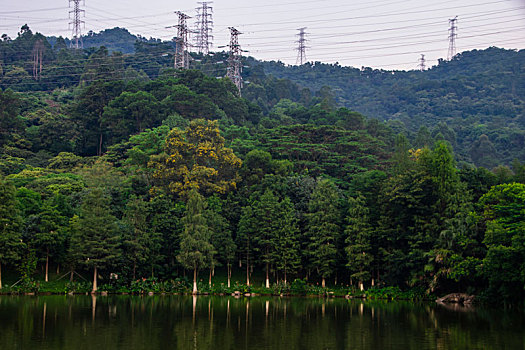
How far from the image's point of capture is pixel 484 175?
5294cm

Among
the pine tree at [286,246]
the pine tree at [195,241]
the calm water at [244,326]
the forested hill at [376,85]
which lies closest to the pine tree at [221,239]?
the pine tree at [195,241]

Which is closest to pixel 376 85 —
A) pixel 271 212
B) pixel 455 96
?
pixel 455 96

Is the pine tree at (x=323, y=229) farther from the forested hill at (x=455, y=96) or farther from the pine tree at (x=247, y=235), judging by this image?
the forested hill at (x=455, y=96)

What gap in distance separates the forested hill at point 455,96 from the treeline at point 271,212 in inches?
1543

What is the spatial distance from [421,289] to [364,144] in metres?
29.3

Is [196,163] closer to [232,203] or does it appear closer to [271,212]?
[232,203]

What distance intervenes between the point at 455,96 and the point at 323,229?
9658 centimetres

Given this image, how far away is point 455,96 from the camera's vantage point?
457ft

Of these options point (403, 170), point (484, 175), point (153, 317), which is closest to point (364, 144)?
point (403, 170)

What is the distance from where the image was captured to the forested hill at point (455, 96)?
105 meters

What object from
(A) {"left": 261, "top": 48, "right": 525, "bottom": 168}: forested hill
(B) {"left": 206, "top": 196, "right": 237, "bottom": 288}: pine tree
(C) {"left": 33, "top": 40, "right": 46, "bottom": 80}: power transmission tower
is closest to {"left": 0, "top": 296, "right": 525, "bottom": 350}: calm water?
(B) {"left": 206, "top": 196, "right": 237, "bottom": 288}: pine tree

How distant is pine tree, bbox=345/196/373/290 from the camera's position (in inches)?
2077

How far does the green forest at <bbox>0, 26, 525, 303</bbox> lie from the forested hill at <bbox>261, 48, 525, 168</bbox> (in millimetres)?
27541

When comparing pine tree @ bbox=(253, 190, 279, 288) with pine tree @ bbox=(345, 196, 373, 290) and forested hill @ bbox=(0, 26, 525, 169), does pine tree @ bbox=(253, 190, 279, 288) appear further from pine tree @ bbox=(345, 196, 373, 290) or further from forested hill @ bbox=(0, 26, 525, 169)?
forested hill @ bbox=(0, 26, 525, 169)
